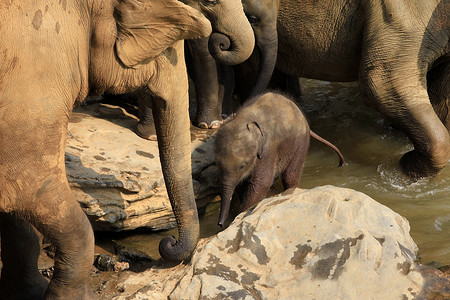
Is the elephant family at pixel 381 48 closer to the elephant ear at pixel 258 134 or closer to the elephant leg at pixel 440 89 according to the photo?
the elephant leg at pixel 440 89

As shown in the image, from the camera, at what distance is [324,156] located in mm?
6527

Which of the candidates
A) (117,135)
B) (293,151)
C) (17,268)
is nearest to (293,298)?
(17,268)

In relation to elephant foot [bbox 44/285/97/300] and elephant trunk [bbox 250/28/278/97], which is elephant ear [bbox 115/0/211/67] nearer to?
elephant foot [bbox 44/285/97/300]

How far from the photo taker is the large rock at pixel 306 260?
12.6 ft

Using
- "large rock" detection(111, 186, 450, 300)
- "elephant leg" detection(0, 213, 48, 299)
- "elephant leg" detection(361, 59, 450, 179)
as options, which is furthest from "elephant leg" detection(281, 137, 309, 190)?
"elephant leg" detection(0, 213, 48, 299)

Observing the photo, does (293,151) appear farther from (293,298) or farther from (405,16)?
(293,298)

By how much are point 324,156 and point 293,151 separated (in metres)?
1.07

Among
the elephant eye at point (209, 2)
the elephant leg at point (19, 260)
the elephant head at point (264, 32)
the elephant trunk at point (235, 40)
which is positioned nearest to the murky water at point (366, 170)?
the elephant head at point (264, 32)

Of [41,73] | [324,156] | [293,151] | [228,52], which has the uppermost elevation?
[41,73]

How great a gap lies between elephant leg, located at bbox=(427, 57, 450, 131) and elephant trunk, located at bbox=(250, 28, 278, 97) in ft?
4.39

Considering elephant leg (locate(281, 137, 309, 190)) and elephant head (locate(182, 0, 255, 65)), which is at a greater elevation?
elephant head (locate(182, 0, 255, 65))

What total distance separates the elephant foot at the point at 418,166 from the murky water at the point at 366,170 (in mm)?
55

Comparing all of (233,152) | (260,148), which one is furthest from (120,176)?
(260,148)

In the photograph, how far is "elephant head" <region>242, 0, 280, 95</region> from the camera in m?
5.84
